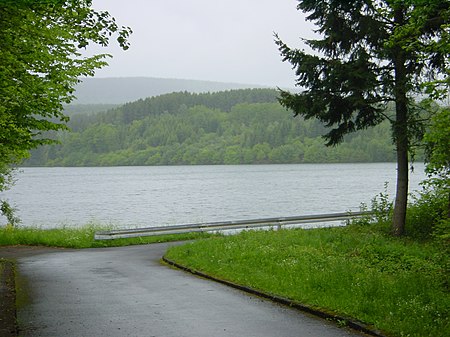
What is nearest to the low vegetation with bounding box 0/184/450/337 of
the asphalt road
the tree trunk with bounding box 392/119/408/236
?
the tree trunk with bounding box 392/119/408/236

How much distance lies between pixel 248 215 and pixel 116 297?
38032 millimetres

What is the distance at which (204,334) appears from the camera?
7.55 m

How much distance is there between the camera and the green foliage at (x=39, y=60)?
33.3ft

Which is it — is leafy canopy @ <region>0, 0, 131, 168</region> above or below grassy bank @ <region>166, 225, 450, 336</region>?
above

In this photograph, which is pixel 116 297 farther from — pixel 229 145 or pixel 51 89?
pixel 229 145

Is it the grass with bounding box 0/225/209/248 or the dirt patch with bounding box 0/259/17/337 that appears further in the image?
the grass with bounding box 0/225/209/248

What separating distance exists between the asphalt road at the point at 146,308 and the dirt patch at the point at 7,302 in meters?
0.17

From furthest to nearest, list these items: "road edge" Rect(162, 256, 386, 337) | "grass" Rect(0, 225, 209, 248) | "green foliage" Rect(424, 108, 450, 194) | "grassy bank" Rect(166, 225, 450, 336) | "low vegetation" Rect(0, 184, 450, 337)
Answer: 1. "grass" Rect(0, 225, 209, 248)
2. "green foliage" Rect(424, 108, 450, 194)
3. "low vegetation" Rect(0, 184, 450, 337)
4. "grassy bank" Rect(166, 225, 450, 336)
5. "road edge" Rect(162, 256, 386, 337)

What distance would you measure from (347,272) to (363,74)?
9.55 m

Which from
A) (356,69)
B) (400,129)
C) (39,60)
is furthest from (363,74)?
(39,60)

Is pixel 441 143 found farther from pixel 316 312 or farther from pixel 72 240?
pixel 72 240

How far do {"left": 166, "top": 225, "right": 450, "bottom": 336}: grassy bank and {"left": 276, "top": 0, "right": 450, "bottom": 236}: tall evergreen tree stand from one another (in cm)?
427

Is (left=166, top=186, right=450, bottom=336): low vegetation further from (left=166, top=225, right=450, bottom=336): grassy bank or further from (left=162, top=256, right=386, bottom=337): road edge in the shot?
(left=162, top=256, right=386, bottom=337): road edge

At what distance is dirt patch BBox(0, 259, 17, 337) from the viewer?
788cm
